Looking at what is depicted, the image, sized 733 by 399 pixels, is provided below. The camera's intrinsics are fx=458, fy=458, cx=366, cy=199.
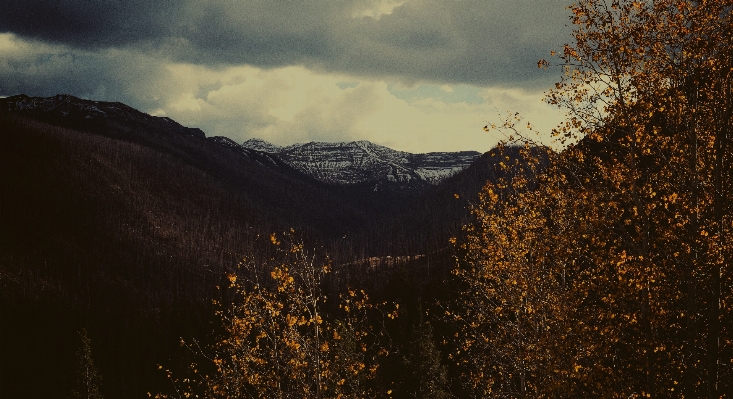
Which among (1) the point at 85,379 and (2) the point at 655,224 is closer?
(2) the point at 655,224

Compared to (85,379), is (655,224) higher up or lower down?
higher up

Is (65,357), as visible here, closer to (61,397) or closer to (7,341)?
(61,397)

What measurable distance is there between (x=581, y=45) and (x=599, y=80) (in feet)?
A: 3.16

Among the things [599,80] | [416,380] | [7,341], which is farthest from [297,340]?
[7,341]

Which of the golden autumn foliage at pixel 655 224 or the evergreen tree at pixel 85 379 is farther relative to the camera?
the evergreen tree at pixel 85 379

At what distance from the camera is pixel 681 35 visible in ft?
32.8

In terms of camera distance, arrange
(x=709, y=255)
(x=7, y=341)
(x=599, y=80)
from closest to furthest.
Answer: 1. (x=709, y=255)
2. (x=599, y=80)
3. (x=7, y=341)

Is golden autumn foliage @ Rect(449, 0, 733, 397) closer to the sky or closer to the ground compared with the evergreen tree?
closer to the sky

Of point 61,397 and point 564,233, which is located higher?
point 564,233

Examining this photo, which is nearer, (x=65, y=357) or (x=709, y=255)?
(x=709, y=255)

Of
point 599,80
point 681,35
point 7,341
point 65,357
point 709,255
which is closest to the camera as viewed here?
point 709,255

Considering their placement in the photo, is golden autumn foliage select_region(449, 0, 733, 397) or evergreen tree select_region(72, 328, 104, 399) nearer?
golden autumn foliage select_region(449, 0, 733, 397)

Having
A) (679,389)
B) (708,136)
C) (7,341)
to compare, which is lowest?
(7,341)

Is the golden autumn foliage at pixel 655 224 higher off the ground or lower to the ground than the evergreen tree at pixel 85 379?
higher
